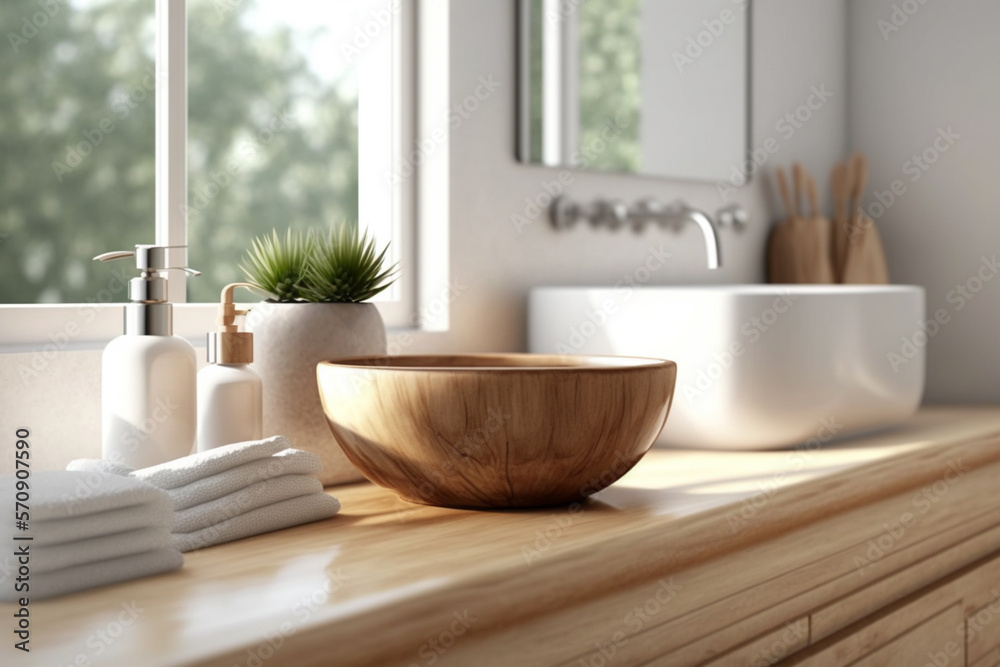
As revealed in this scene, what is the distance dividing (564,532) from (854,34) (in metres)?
1.66

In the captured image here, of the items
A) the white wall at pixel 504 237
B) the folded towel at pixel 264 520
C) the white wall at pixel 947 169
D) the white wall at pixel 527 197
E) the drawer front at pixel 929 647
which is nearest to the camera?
the folded towel at pixel 264 520

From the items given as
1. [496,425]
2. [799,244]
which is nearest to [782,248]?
[799,244]

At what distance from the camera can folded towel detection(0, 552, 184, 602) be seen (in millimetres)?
637

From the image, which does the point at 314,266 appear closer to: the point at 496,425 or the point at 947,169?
the point at 496,425

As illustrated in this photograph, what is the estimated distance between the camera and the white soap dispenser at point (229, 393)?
973mm

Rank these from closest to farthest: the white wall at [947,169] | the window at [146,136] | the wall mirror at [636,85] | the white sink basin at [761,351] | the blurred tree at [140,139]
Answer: the white sink basin at [761,351] → the wall mirror at [636,85] → the white wall at [947,169] → the window at [146,136] → the blurred tree at [140,139]

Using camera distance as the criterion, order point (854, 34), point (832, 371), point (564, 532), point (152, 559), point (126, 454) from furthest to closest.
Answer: point (854, 34) < point (832, 371) < point (126, 454) < point (564, 532) < point (152, 559)

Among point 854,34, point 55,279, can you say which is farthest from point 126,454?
point 55,279

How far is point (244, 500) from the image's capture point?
0.82m

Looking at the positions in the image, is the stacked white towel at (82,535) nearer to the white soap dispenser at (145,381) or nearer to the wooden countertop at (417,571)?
the wooden countertop at (417,571)

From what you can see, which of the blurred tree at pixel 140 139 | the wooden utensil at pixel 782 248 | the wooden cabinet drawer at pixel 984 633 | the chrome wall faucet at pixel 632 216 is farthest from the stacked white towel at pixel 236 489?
the blurred tree at pixel 140 139

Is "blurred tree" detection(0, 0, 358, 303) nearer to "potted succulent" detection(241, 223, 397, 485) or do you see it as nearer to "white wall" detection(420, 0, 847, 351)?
"white wall" detection(420, 0, 847, 351)

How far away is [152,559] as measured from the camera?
701 millimetres

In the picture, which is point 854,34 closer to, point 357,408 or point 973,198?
point 973,198
